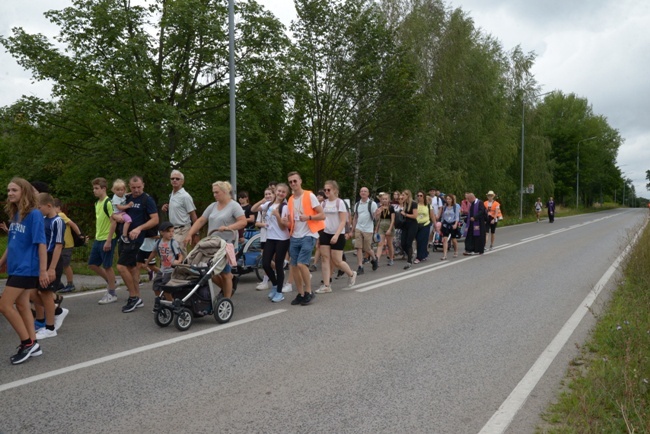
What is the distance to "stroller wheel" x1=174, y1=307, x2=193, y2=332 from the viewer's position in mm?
6500

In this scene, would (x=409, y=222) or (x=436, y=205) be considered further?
(x=436, y=205)

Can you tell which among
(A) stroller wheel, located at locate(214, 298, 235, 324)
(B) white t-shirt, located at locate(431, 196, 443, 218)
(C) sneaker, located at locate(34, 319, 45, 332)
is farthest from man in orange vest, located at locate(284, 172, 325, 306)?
(B) white t-shirt, located at locate(431, 196, 443, 218)

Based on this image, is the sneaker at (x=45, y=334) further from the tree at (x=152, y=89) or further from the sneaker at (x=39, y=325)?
the tree at (x=152, y=89)

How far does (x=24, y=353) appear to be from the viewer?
5297mm

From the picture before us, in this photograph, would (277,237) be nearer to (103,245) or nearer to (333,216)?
(333,216)

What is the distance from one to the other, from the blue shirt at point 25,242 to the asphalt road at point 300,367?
896 mm

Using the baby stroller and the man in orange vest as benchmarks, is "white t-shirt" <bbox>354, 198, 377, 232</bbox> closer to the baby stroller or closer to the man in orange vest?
the man in orange vest

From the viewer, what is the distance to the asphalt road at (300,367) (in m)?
3.92

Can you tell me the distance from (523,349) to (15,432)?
14.7 ft

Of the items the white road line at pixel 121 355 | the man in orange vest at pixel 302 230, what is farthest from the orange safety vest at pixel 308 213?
the white road line at pixel 121 355

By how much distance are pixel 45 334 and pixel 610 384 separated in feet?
18.4

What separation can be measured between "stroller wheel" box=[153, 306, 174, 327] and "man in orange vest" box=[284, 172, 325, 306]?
191 centimetres

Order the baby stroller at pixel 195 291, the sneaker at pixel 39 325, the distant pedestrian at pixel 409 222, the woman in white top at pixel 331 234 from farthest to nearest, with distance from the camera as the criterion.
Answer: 1. the distant pedestrian at pixel 409 222
2. the woman in white top at pixel 331 234
3. the baby stroller at pixel 195 291
4. the sneaker at pixel 39 325

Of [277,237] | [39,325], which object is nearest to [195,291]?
[39,325]
